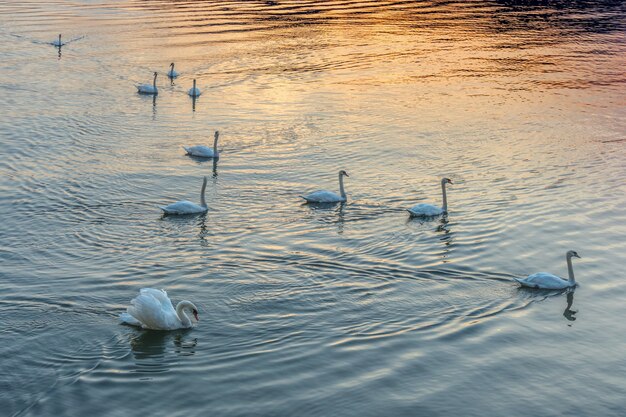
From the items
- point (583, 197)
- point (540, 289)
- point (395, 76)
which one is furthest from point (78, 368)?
point (395, 76)

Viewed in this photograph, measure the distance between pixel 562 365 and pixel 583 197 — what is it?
11547 millimetres

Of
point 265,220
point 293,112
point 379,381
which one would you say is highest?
point 293,112

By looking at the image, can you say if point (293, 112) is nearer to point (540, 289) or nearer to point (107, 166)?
point (107, 166)

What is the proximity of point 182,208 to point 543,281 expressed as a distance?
34.4 ft

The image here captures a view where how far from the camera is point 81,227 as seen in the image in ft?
84.7

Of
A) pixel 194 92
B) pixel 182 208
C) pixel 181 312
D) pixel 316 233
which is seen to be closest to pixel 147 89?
pixel 194 92

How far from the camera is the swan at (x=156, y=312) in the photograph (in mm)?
19219

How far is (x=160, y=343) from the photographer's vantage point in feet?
63.5

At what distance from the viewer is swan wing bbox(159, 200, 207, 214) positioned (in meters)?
27.2

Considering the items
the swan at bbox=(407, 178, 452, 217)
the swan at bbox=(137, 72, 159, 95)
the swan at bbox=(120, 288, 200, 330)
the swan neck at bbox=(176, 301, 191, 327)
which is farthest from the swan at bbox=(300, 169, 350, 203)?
the swan at bbox=(137, 72, 159, 95)

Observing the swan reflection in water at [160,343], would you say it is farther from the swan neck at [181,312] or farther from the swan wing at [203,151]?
the swan wing at [203,151]

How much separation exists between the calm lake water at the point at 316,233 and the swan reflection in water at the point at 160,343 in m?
0.06

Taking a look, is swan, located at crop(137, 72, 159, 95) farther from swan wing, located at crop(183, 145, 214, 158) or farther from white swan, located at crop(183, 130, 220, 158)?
swan wing, located at crop(183, 145, 214, 158)

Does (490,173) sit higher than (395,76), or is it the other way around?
(395,76)
